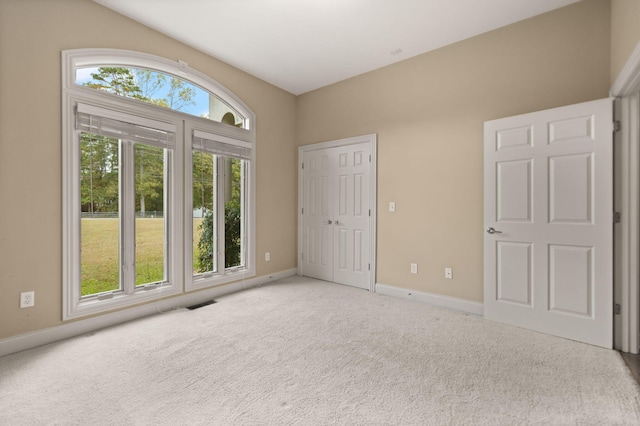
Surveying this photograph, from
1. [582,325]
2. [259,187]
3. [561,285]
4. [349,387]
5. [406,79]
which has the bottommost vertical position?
[349,387]

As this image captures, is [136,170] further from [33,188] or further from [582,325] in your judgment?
[582,325]

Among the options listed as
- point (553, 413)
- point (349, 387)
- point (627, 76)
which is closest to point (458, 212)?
point (627, 76)

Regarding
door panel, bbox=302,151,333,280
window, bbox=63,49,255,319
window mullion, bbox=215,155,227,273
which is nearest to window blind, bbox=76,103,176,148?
window, bbox=63,49,255,319

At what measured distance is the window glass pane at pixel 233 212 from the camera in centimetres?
392

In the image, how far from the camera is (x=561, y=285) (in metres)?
2.51

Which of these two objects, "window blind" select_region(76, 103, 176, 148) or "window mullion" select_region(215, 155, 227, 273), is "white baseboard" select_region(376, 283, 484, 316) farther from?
"window blind" select_region(76, 103, 176, 148)

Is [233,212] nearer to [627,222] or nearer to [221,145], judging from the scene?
[221,145]

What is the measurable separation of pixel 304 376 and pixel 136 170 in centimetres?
261

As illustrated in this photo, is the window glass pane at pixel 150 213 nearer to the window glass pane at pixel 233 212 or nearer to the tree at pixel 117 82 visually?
the tree at pixel 117 82

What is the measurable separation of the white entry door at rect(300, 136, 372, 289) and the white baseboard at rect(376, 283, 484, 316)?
0.30 metres

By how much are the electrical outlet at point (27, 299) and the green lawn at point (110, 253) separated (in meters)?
0.36

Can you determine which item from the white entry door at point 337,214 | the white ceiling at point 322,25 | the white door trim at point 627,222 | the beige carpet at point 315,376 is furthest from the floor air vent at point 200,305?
the white door trim at point 627,222

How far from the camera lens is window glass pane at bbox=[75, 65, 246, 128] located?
2.75m

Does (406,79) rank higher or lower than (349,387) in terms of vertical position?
higher
